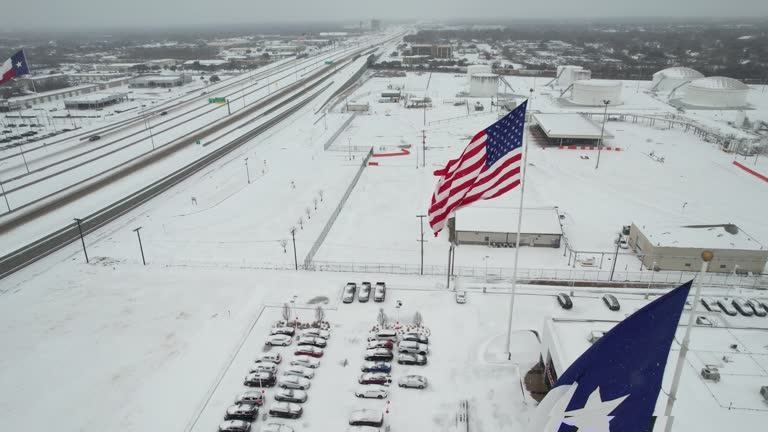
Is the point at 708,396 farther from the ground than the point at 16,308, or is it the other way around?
the point at 708,396

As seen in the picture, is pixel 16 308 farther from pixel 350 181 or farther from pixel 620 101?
pixel 620 101

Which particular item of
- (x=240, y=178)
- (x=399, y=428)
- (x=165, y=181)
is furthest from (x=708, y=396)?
(x=165, y=181)

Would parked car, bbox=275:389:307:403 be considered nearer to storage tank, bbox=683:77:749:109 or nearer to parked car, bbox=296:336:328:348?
parked car, bbox=296:336:328:348

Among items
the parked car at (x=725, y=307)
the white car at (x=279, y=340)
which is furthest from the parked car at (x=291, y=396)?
the parked car at (x=725, y=307)

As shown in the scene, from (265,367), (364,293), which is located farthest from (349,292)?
(265,367)

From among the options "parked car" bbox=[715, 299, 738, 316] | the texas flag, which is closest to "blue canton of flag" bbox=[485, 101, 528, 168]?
"parked car" bbox=[715, 299, 738, 316]

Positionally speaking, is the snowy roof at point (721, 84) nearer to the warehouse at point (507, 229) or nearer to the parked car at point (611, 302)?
the warehouse at point (507, 229)
